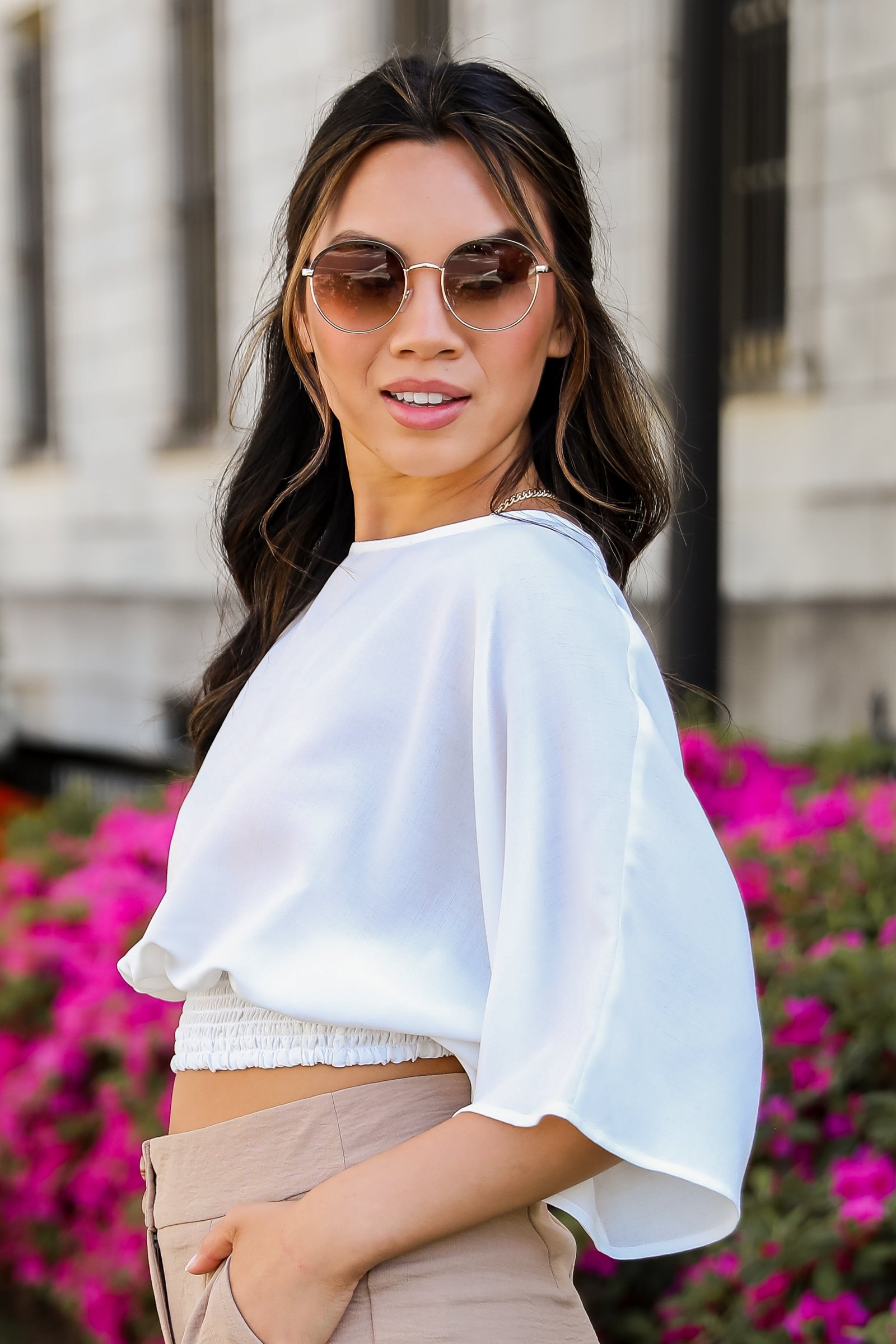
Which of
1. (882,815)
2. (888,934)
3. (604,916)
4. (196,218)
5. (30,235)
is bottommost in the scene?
(888,934)

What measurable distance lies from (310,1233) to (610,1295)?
1.60 metres

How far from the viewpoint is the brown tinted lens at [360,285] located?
1293 millimetres

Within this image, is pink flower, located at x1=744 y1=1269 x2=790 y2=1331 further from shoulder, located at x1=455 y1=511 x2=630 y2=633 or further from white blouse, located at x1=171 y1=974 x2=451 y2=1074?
shoulder, located at x1=455 y1=511 x2=630 y2=633

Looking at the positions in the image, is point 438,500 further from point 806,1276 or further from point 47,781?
point 47,781

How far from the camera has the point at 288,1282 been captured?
1130 mm

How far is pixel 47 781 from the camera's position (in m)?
11.7

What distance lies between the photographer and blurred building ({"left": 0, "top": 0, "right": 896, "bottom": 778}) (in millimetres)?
5895

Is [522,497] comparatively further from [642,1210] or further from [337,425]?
[642,1210]

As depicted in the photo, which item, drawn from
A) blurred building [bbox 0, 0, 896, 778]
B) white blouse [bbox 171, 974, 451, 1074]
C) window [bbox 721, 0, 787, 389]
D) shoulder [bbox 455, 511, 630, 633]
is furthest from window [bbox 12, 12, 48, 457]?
shoulder [bbox 455, 511, 630, 633]

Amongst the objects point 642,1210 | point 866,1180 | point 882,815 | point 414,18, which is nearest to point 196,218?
point 414,18

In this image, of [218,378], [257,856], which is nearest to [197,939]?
[257,856]

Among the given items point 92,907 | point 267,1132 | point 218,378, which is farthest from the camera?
point 218,378

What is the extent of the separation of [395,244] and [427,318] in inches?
3.0

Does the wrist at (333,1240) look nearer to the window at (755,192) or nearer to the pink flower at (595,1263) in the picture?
the pink flower at (595,1263)
